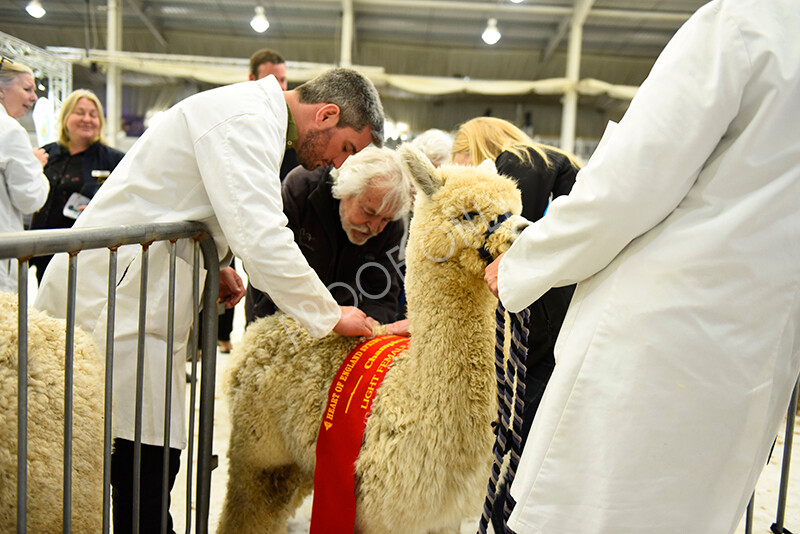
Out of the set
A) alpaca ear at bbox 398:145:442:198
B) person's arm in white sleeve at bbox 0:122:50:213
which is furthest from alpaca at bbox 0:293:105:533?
person's arm in white sleeve at bbox 0:122:50:213

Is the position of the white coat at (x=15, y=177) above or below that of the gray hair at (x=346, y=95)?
below

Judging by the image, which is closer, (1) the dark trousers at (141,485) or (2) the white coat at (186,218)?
(2) the white coat at (186,218)

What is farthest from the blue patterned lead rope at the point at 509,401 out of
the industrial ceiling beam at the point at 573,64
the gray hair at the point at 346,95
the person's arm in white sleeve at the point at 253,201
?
the industrial ceiling beam at the point at 573,64

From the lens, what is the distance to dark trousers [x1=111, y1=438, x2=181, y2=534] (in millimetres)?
1850

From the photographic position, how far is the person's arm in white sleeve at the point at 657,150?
1.04 meters

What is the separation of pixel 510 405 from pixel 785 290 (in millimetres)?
708

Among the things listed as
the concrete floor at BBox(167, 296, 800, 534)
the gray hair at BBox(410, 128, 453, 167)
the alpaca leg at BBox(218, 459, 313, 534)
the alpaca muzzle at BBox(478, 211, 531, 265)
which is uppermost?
the gray hair at BBox(410, 128, 453, 167)

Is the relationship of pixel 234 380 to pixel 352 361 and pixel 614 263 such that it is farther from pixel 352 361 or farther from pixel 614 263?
pixel 614 263

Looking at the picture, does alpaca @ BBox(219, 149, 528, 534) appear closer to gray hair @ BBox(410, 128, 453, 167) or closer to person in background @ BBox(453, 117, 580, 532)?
person in background @ BBox(453, 117, 580, 532)

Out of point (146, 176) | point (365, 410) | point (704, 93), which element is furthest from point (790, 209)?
point (146, 176)

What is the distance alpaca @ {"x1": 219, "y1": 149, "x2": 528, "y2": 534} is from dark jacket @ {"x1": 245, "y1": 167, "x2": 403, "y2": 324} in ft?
1.47

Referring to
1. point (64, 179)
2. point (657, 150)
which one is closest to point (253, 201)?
point (657, 150)

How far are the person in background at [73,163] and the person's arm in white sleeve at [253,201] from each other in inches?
95.6

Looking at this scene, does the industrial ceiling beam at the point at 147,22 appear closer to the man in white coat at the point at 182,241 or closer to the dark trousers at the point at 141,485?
the man in white coat at the point at 182,241
